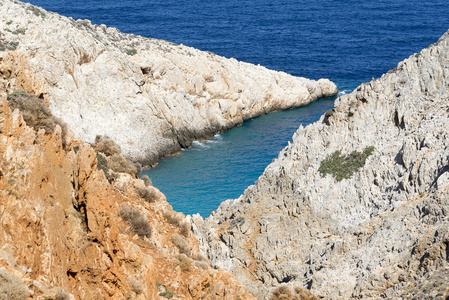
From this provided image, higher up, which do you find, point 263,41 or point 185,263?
point 263,41

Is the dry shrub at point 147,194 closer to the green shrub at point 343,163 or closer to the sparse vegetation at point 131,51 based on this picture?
the green shrub at point 343,163

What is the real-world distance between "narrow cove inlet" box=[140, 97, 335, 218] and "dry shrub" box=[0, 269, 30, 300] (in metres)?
34.9

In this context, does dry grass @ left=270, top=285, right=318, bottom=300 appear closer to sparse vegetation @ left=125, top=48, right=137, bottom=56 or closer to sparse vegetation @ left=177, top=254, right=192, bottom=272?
sparse vegetation @ left=177, top=254, right=192, bottom=272

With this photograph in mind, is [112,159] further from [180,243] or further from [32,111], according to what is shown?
[32,111]

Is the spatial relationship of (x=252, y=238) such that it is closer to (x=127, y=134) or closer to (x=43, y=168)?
(x=43, y=168)

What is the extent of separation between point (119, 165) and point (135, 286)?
10045 mm

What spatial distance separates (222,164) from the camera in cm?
5844

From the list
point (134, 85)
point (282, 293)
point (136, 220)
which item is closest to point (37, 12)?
point (134, 85)

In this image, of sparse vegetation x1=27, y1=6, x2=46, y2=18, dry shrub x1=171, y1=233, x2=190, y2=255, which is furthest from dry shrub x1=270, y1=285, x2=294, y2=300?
sparse vegetation x1=27, y1=6, x2=46, y2=18

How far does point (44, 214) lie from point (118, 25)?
4118 inches

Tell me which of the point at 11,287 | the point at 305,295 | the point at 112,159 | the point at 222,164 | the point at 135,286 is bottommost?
the point at 222,164

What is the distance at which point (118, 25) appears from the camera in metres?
111

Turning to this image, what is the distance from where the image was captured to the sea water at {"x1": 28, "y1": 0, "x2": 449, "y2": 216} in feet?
184

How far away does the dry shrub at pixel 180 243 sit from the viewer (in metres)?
20.2
